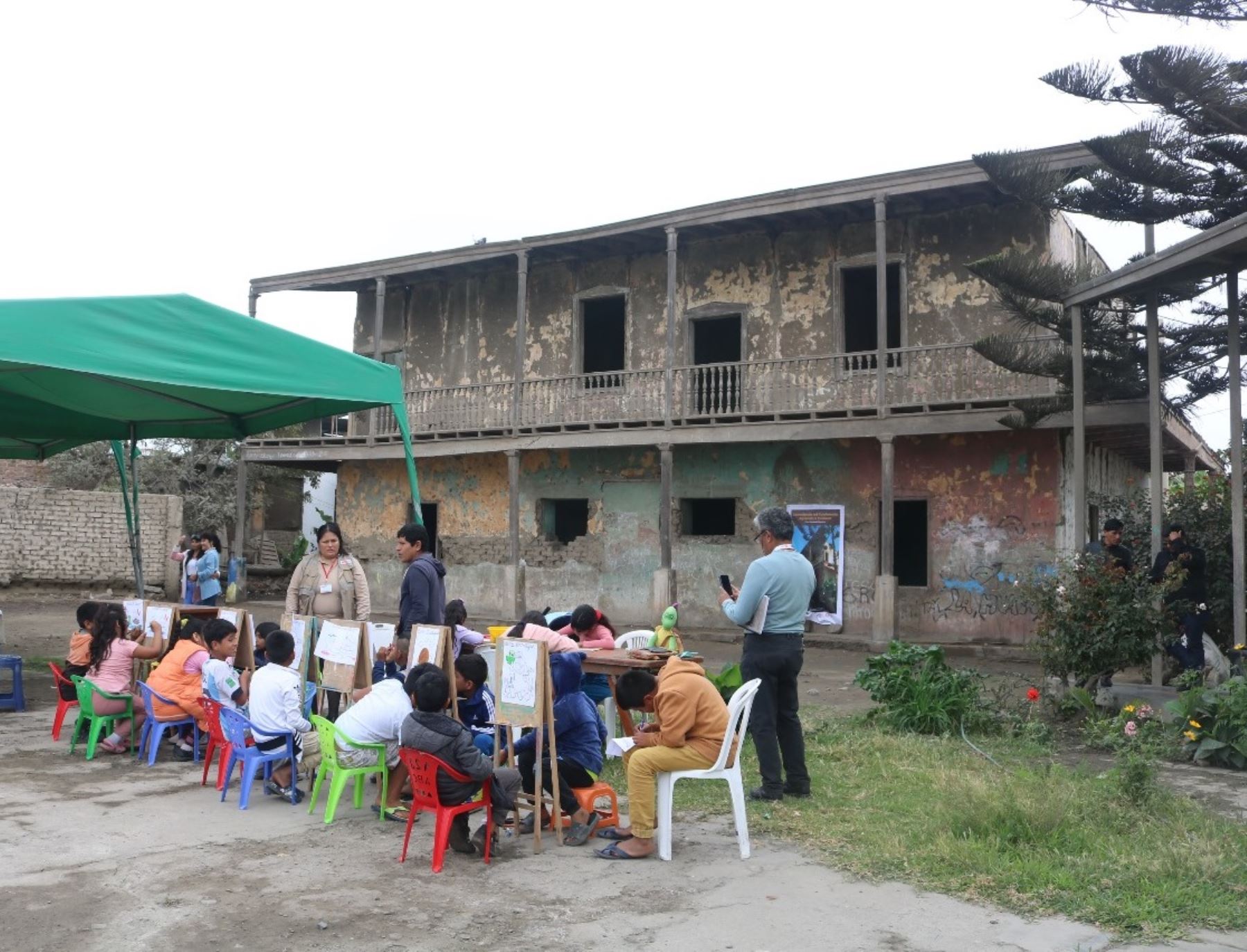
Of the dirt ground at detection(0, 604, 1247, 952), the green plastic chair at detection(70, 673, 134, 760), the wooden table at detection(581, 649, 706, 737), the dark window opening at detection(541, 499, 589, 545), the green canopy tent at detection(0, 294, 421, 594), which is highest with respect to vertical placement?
the green canopy tent at detection(0, 294, 421, 594)

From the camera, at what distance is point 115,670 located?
703cm

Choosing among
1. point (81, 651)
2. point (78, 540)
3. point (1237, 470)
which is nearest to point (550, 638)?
point (81, 651)

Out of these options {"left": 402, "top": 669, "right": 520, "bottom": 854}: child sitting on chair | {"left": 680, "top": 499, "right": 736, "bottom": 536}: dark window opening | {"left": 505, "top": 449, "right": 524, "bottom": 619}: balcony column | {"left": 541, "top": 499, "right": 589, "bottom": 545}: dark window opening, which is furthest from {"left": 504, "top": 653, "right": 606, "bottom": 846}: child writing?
{"left": 541, "top": 499, "right": 589, "bottom": 545}: dark window opening

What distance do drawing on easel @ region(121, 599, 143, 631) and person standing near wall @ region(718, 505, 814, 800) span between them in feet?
15.0

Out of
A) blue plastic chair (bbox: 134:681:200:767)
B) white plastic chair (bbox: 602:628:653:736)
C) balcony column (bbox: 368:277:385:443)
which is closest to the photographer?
blue plastic chair (bbox: 134:681:200:767)

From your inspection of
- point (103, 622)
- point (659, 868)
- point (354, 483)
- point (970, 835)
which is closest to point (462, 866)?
point (659, 868)

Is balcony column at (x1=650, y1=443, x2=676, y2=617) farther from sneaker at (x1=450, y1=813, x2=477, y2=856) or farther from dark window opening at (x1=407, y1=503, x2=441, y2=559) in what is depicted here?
sneaker at (x1=450, y1=813, x2=477, y2=856)

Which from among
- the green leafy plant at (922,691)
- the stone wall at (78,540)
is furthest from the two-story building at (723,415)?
the green leafy plant at (922,691)

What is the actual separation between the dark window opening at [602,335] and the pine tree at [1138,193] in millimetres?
7297

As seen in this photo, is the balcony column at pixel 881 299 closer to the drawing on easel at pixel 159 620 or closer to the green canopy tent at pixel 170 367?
the green canopy tent at pixel 170 367

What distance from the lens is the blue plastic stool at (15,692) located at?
859cm

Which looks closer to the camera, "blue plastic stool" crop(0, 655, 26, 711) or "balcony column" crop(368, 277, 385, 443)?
"blue plastic stool" crop(0, 655, 26, 711)

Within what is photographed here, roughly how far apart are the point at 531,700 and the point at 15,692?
5.60 m

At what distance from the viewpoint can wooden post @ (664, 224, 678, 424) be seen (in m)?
15.7
